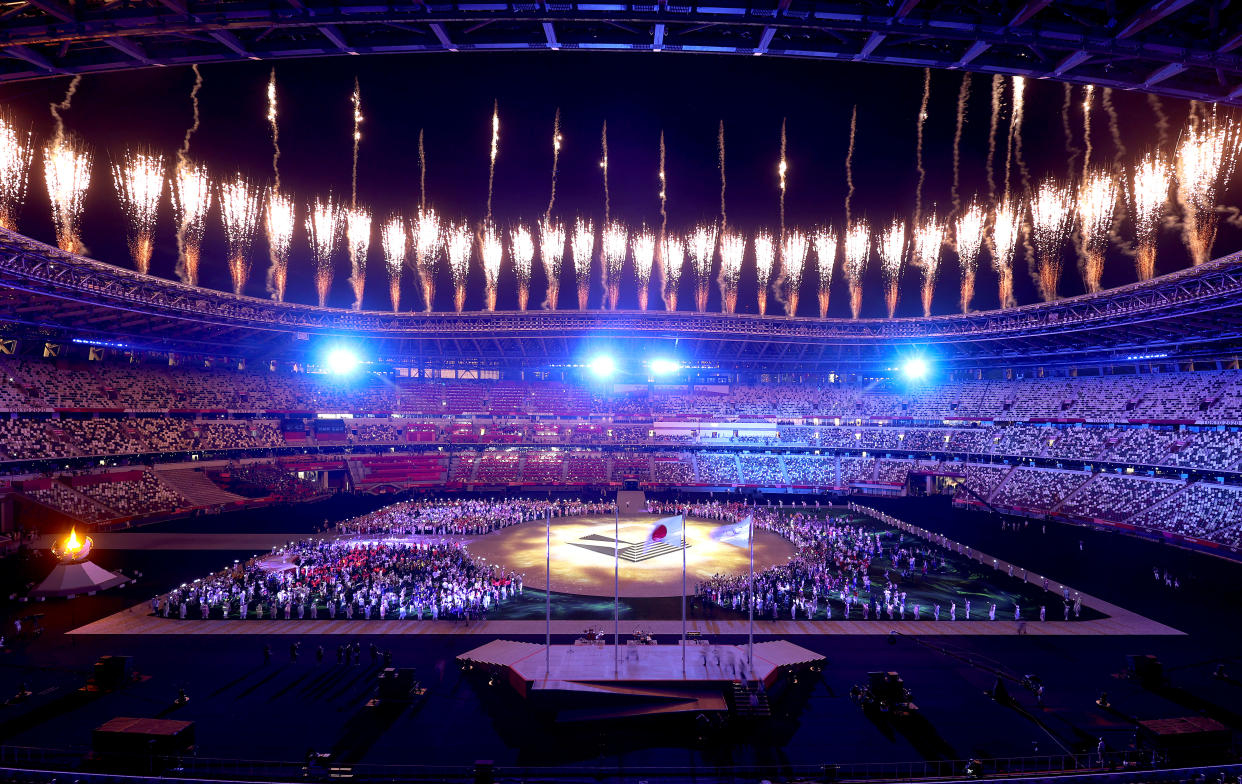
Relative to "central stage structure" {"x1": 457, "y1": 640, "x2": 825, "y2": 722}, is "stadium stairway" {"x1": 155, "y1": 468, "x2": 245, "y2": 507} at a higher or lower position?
higher

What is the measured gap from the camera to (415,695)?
1731 centimetres

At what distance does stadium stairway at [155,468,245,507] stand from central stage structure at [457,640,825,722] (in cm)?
3846

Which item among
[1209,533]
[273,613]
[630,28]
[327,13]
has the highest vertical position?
[630,28]

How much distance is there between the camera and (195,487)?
47312 millimetres

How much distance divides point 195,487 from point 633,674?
4577 centimetres

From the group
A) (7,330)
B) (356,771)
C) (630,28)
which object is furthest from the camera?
(7,330)

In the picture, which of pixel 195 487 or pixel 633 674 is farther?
pixel 195 487

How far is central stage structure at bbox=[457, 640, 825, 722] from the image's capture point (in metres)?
16.3

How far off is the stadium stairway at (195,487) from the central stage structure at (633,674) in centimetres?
3846

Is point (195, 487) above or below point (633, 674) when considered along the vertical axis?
Answer: above

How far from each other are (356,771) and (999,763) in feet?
48.5

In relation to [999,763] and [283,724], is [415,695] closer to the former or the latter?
[283,724]

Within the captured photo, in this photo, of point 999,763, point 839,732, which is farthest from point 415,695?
point 999,763

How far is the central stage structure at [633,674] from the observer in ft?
53.4
